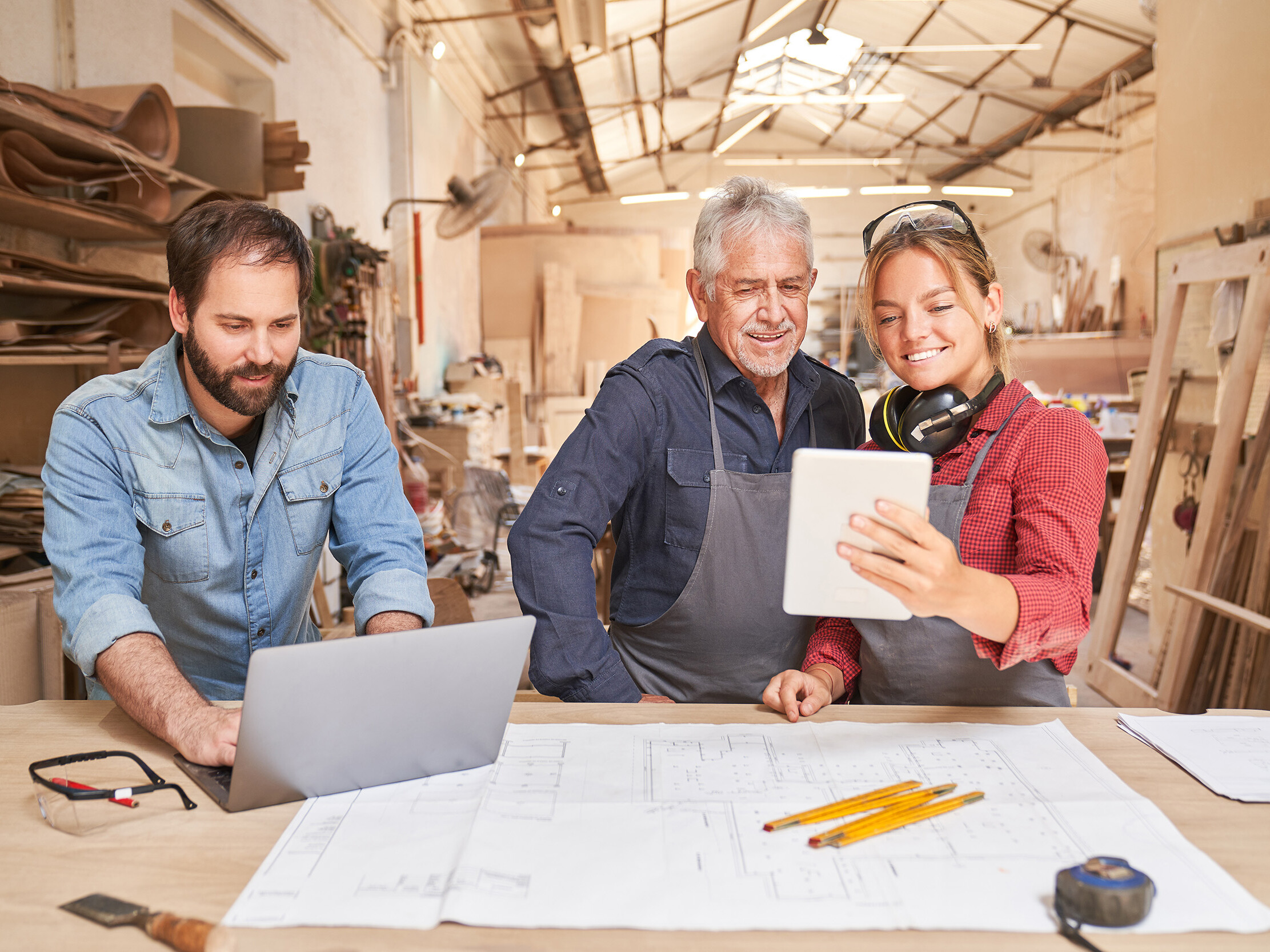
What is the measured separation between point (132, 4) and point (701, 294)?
10.5 ft

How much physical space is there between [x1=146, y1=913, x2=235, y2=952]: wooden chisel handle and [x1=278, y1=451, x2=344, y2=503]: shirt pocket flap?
3.48 feet

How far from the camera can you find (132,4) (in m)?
3.79

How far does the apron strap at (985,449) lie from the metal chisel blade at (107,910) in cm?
136

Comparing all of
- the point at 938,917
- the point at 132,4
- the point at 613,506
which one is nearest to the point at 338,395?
the point at 613,506

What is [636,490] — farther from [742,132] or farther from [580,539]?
[742,132]

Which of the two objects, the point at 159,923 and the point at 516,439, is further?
the point at 516,439

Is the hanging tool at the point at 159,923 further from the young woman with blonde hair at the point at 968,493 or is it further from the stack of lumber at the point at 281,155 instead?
the stack of lumber at the point at 281,155

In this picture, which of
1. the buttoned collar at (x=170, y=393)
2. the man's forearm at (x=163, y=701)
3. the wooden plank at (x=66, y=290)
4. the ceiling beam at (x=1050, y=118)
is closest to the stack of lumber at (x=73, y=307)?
the wooden plank at (x=66, y=290)

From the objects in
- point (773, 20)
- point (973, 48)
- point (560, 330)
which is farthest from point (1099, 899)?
point (773, 20)

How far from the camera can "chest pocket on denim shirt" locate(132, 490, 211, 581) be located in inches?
68.2

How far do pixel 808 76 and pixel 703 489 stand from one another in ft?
46.8

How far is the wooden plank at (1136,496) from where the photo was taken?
14.3ft

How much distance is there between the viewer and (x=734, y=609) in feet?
6.27

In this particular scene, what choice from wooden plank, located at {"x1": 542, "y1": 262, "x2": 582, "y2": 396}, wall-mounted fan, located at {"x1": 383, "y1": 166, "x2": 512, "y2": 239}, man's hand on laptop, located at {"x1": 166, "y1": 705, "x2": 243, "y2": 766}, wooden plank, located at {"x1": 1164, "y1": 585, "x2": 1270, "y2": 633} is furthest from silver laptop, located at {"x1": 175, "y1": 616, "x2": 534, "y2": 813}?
wooden plank, located at {"x1": 542, "y1": 262, "x2": 582, "y2": 396}
